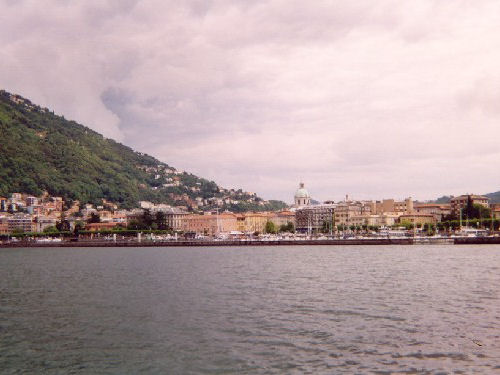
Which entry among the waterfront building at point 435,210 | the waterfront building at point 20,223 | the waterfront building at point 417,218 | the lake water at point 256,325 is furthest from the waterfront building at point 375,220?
the lake water at point 256,325

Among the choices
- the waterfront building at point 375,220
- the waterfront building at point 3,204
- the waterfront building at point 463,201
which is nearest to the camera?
the waterfront building at point 463,201

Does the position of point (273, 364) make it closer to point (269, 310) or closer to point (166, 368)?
point (166, 368)

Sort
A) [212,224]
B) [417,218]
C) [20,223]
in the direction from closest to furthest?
[417,218] < [20,223] < [212,224]

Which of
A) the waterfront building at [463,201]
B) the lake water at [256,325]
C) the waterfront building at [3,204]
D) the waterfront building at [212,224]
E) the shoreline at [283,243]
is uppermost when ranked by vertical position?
the waterfront building at [3,204]

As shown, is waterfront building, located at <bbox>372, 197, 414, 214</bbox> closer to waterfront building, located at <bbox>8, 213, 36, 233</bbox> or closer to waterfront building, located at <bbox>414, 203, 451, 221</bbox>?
waterfront building, located at <bbox>414, 203, 451, 221</bbox>

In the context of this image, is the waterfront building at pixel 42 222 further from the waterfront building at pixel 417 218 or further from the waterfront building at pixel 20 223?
the waterfront building at pixel 417 218

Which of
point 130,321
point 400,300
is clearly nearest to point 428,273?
point 400,300

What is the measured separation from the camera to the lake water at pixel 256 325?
60.1 ft

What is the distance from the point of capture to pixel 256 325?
24.0 m

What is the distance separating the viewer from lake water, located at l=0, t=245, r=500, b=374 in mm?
18328

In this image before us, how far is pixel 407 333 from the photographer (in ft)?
72.2

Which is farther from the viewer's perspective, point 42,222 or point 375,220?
point 42,222

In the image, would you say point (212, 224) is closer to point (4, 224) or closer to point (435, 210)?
point (4, 224)

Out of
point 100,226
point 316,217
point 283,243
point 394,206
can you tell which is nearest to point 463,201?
point 394,206
